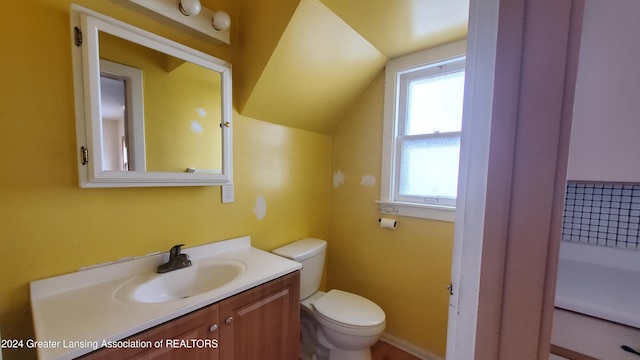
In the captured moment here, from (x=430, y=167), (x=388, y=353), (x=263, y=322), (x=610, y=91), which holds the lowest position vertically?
(x=388, y=353)

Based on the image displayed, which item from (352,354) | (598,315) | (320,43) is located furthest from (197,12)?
(352,354)

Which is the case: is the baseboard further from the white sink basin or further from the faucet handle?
the faucet handle

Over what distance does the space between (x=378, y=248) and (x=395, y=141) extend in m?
0.84

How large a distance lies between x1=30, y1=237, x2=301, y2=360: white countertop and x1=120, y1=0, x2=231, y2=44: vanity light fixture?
1.13 m

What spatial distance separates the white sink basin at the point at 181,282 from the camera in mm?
965

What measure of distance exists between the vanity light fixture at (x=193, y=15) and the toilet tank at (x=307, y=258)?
52.8 inches

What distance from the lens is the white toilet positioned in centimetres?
138

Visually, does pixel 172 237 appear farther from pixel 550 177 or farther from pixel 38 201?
pixel 550 177

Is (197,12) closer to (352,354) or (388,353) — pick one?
(352,354)

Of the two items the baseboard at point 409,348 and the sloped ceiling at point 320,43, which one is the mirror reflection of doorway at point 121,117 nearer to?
the sloped ceiling at point 320,43

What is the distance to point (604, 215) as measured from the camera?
755 mm

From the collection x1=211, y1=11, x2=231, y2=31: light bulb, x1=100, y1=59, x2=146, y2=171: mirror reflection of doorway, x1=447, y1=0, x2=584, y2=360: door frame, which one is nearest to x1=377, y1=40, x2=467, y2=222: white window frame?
x1=211, y1=11, x2=231, y2=31: light bulb

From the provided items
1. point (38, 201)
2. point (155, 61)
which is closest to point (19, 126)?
point (38, 201)

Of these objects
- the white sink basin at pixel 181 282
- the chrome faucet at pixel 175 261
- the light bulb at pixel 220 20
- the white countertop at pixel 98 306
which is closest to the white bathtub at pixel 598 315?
the white countertop at pixel 98 306
